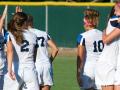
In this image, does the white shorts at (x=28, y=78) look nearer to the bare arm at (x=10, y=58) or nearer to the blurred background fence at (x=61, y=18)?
the bare arm at (x=10, y=58)

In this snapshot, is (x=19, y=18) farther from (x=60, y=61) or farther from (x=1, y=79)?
(x=60, y=61)

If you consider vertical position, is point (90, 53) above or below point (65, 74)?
above

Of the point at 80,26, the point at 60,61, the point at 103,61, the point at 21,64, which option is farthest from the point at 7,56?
the point at 80,26

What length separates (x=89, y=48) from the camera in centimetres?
1150

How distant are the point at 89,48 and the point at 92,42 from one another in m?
0.12

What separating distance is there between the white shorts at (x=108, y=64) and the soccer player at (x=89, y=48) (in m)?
1.31

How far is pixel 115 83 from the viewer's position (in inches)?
388

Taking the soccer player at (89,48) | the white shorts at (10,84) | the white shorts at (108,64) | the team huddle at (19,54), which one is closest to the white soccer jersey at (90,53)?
the soccer player at (89,48)

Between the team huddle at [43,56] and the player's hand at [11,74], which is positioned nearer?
the team huddle at [43,56]

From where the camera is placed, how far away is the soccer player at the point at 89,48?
447 inches

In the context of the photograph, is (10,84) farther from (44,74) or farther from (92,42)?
(92,42)

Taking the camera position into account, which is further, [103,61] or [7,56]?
[7,56]

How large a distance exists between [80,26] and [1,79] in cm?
1894

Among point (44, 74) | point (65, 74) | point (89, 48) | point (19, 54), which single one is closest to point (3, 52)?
point (19, 54)
